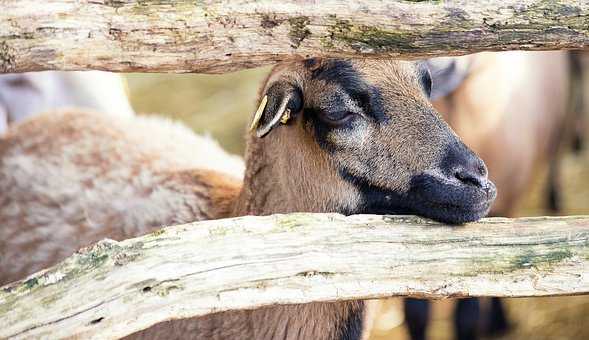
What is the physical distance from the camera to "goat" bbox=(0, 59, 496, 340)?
3572 millimetres

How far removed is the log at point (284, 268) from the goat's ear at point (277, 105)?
63 centimetres

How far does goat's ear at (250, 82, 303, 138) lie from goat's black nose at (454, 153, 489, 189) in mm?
708

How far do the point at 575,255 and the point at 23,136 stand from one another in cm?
324

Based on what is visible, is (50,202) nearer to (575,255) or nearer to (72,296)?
(72,296)

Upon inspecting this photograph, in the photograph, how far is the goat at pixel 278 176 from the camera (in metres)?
3.57

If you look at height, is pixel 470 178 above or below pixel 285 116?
below

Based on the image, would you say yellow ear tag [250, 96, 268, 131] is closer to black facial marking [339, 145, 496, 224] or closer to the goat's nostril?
black facial marking [339, 145, 496, 224]

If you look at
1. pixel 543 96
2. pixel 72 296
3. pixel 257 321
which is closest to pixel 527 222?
pixel 257 321

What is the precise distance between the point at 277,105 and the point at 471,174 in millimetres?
816

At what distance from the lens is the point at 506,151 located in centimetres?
645

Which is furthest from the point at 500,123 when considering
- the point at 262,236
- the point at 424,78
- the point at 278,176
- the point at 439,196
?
the point at 262,236

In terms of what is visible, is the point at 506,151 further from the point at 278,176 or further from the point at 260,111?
the point at 260,111

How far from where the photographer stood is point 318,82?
3.68 m

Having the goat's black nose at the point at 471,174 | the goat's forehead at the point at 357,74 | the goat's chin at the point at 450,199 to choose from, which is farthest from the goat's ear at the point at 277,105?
the goat's black nose at the point at 471,174
